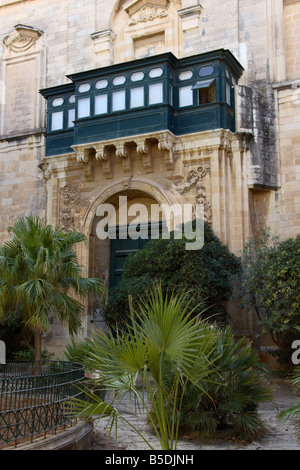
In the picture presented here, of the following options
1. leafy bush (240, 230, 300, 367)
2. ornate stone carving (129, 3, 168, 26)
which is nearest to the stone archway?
leafy bush (240, 230, 300, 367)

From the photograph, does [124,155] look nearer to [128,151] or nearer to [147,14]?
[128,151]

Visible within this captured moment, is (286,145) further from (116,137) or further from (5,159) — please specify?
(5,159)

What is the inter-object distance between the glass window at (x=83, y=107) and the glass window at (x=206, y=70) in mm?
3735

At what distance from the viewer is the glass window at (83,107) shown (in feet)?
53.7

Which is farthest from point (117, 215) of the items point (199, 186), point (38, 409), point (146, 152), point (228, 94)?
point (38, 409)

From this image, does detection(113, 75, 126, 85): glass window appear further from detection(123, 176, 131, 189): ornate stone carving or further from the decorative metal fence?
the decorative metal fence

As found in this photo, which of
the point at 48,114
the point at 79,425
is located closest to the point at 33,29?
the point at 48,114

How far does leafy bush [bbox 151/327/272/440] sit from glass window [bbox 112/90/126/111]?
10.1m

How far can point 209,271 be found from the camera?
12.7m

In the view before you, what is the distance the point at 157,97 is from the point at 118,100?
1.39 metres

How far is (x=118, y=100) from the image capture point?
52.4 ft

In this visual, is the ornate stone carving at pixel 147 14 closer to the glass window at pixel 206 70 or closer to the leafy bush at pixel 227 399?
the glass window at pixel 206 70

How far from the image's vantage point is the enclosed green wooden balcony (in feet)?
49.2

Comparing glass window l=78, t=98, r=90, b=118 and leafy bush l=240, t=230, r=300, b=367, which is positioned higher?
glass window l=78, t=98, r=90, b=118
